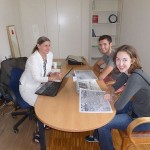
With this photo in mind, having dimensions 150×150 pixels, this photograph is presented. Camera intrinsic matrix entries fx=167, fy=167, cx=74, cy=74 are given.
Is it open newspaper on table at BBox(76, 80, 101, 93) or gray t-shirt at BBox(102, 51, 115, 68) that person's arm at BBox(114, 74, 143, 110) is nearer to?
open newspaper on table at BBox(76, 80, 101, 93)

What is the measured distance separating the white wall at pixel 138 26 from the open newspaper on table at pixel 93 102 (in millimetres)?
→ 1801

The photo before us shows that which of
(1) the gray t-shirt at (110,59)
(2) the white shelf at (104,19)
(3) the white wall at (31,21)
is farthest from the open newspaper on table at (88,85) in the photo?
(3) the white wall at (31,21)

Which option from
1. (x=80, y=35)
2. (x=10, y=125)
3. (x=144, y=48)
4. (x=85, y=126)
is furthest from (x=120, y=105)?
(x=80, y=35)

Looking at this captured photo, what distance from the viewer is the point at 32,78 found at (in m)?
1.98

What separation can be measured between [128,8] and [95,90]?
2857 mm

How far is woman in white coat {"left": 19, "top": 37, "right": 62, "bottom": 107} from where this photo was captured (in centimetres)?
189

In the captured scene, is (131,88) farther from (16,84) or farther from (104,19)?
(104,19)

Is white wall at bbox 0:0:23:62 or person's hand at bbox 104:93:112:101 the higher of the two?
white wall at bbox 0:0:23:62

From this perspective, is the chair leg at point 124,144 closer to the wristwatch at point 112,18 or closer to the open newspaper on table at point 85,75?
the open newspaper on table at point 85,75

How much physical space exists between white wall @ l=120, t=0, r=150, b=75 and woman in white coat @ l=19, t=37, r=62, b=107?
186 cm

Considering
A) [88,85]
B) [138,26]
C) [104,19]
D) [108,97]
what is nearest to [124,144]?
[108,97]

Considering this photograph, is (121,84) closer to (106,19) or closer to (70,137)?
(70,137)

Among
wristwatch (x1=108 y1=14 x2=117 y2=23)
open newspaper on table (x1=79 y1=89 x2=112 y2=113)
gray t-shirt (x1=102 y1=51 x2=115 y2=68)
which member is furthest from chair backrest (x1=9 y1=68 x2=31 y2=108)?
wristwatch (x1=108 y1=14 x2=117 y2=23)

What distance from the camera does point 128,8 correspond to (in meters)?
3.76
